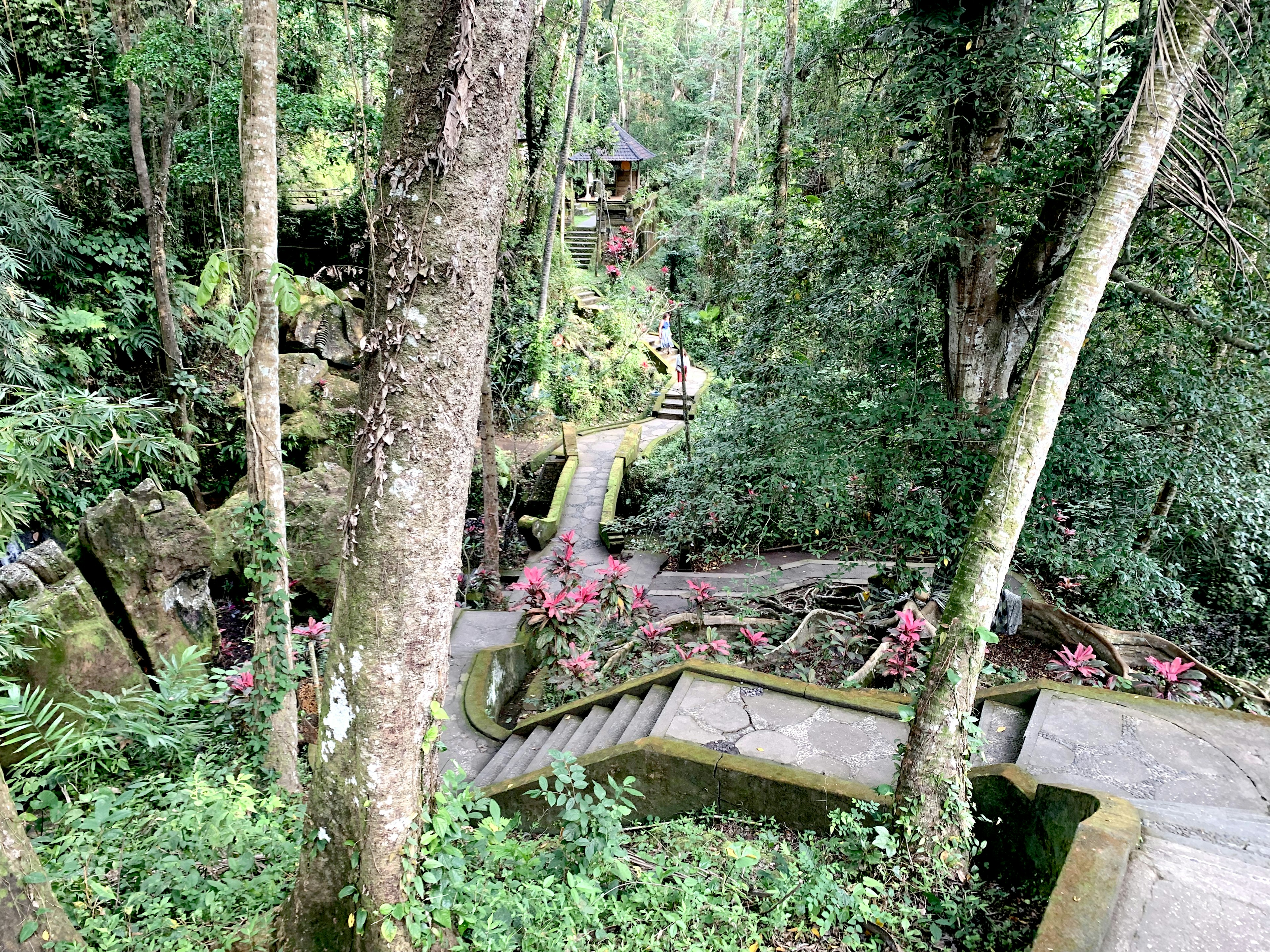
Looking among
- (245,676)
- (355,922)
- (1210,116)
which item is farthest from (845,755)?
(245,676)

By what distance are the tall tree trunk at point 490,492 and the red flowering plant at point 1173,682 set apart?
670 cm

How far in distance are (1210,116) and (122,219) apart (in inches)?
474

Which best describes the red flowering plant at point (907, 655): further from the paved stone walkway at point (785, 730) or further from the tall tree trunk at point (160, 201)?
the tall tree trunk at point (160, 201)

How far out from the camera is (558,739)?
5.54 meters

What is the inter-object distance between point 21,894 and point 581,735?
142 inches

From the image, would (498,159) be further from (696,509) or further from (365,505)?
(696,509)

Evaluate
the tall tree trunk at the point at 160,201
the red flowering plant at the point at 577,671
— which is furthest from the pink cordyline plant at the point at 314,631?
the tall tree trunk at the point at 160,201

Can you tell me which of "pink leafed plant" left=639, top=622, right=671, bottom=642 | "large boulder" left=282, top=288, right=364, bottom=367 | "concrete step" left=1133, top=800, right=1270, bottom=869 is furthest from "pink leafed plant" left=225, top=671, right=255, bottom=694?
"large boulder" left=282, top=288, right=364, bottom=367

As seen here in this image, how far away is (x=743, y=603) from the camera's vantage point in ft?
23.5

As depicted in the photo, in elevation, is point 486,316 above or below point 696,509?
above

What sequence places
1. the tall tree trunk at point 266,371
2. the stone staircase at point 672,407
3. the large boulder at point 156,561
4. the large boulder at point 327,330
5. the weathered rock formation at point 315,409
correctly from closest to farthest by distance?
1. the tall tree trunk at point 266,371
2. the large boulder at point 156,561
3. the weathered rock formation at point 315,409
4. the large boulder at point 327,330
5. the stone staircase at point 672,407

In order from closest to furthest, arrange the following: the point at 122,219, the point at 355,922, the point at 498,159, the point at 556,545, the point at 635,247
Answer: the point at 498,159, the point at 355,922, the point at 122,219, the point at 556,545, the point at 635,247

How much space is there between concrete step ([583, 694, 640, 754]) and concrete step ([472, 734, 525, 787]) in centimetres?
78

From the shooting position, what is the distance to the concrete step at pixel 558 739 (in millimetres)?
5145
